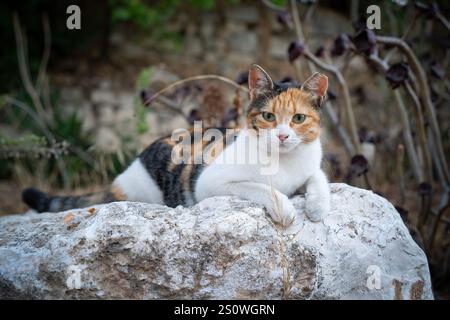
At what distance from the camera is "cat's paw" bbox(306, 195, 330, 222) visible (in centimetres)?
258

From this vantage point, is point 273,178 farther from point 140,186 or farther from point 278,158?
point 140,186

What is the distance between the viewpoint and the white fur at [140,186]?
3.40 meters

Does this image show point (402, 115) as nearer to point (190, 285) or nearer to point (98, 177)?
point (190, 285)

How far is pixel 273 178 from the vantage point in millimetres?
2775

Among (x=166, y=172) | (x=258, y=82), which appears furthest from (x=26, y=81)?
(x=258, y=82)

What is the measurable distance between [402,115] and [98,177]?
3.09m

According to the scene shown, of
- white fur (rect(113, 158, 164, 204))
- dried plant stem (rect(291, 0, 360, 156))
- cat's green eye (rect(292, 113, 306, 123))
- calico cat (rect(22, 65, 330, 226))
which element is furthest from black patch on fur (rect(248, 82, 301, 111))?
dried plant stem (rect(291, 0, 360, 156))

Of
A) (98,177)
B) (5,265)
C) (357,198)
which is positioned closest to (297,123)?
(357,198)

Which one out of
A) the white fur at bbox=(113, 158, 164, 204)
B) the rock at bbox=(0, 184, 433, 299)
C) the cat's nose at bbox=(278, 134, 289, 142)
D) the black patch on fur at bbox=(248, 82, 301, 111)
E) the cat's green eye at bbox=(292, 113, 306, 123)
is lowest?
the rock at bbox=(0, 184, 433, 299)

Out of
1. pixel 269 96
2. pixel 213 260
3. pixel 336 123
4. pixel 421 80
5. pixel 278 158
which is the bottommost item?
pixel 213 260

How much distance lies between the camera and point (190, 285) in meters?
2.34

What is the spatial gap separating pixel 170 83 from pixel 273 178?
180 inches

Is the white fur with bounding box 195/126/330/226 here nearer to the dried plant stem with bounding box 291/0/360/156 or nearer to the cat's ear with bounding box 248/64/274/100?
the cat's ear with bounding box 248/64/274/100

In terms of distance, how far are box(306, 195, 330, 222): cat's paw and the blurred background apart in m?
1.41
